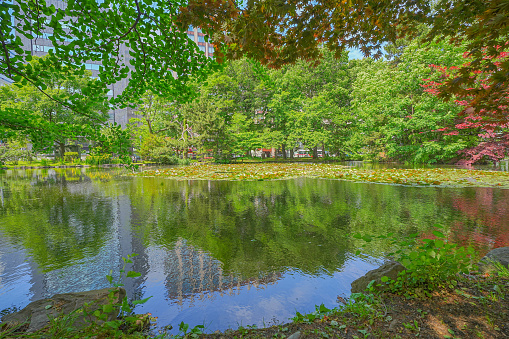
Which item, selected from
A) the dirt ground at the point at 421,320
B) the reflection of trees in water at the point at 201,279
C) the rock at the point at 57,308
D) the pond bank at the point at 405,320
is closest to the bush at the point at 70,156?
the reflection of trees in water at the point at 201,279

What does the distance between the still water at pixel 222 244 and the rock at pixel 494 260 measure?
0.75 m

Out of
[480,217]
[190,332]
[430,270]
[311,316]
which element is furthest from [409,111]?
[190,332]

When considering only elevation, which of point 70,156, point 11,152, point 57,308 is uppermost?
point 11,152

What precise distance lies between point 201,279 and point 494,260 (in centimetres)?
333

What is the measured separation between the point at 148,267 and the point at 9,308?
1.28 metres

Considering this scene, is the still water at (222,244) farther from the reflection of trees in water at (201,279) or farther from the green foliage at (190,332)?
the green foliage at (190,332)

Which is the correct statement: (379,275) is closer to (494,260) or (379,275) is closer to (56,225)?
(494,260)

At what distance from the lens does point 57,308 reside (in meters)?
1.94

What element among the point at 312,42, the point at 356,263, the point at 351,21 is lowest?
the point at 356,263

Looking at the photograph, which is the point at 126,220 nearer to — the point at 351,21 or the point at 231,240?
the point at 231,240

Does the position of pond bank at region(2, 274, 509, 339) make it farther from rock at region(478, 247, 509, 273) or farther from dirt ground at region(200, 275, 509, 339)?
rock at region(478, 247, 509, 273)

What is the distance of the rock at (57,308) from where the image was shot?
176 centimetres

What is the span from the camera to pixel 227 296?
2475mm

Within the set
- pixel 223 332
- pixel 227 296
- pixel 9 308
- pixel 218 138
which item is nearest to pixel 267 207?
pixel 227 296
